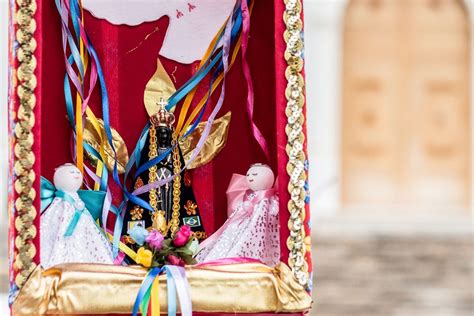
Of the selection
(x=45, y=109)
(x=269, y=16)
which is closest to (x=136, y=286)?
(x=45, y=109)

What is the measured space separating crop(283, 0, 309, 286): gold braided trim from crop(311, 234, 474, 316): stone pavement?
4509mm

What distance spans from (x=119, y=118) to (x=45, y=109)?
28 cm

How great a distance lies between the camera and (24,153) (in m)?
2.71

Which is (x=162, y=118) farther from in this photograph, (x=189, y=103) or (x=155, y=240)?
(x=155, y=240)

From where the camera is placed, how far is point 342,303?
751 cm

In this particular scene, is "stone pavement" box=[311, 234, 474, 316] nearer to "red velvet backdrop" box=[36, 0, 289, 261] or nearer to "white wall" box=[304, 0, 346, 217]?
"white wall" box=[304, 0, 346, 217]

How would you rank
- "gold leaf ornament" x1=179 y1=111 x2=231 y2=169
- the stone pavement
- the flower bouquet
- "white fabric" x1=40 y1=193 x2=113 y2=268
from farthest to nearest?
1. the stone pavement
2. "gold leaf ornament" x1=179 y1=111 x2=231 y2=169
3. "white fabric" x1=40 y1=193 x2=113 y2=268
4. the flower bouquet

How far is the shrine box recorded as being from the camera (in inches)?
107

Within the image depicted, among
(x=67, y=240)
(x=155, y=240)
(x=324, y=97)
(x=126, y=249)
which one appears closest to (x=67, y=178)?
(x=67, y=240)

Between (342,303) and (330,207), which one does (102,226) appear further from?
(330,207)

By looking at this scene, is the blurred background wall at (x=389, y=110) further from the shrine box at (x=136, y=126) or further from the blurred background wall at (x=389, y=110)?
the shrine box at (x=136, y=126)

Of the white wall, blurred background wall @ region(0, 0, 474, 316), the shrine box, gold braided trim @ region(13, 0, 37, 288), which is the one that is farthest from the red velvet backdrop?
the white wall

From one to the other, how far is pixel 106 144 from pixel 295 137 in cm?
76

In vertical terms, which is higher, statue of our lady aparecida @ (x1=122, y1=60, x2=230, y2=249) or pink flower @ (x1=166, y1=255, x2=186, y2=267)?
statue of our lady aparecida @ (x1=122, y1=60, x2=230, y2=249)
